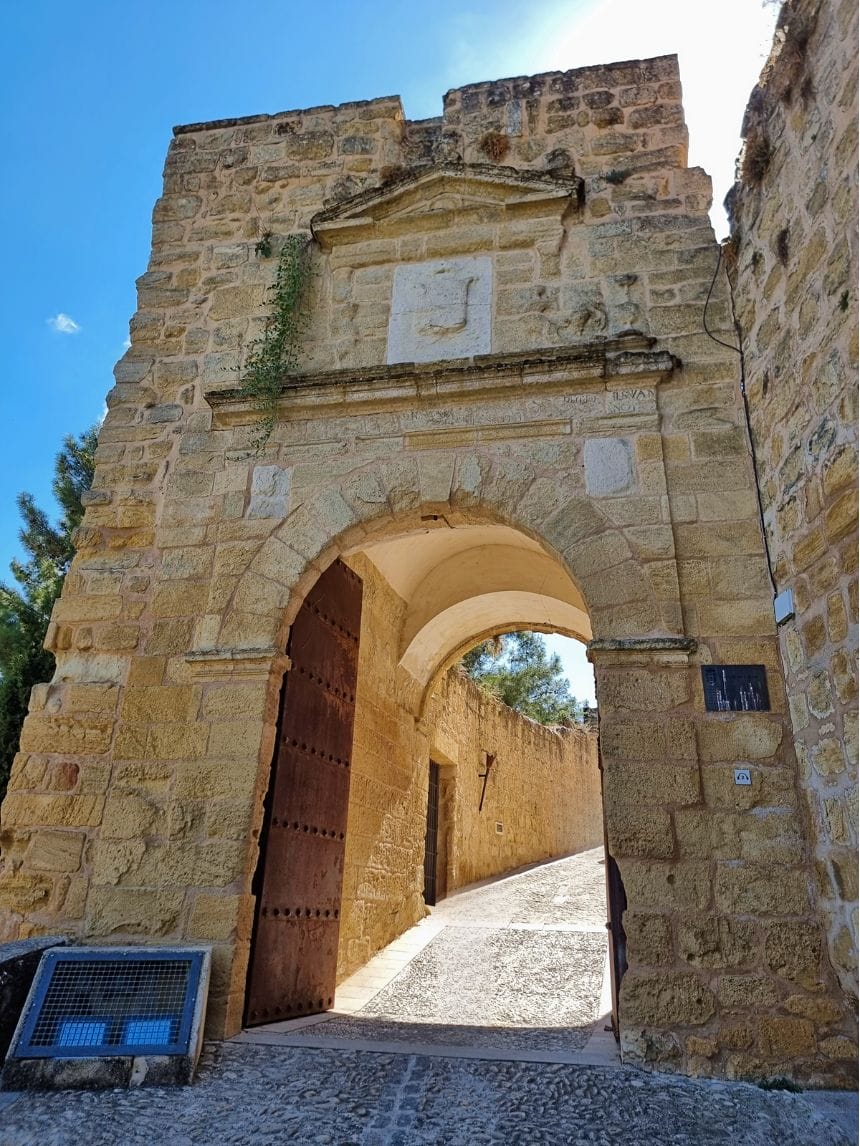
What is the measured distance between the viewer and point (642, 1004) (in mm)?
2785

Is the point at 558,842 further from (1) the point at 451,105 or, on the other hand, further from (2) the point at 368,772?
(1) the point at 451,105

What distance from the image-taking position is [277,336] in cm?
454

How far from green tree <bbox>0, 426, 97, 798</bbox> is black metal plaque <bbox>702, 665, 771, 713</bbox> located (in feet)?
15.5

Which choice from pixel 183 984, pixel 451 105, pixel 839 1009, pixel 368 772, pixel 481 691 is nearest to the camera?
pixel 839 1009

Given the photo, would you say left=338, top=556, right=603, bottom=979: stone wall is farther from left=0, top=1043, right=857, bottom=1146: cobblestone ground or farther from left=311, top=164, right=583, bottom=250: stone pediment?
left=0, top=1043, right=857, bottom=1146: cobblestone ground

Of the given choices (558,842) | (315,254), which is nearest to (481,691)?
(558,842)

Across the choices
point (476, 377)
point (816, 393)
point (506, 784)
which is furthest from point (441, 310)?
point (506, 784)

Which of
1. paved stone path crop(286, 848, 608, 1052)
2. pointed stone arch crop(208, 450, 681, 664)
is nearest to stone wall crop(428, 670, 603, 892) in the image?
paved stone path crop(286, 848, 608, 1052)

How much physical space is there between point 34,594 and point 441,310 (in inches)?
216

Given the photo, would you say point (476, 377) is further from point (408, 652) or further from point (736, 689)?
point (408, 652)

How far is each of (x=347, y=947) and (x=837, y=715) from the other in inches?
138

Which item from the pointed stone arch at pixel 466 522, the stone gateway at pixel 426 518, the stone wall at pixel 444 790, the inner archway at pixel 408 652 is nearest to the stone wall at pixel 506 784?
the stone wall at pixel 444 790

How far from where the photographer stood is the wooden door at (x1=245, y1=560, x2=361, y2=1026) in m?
3.59

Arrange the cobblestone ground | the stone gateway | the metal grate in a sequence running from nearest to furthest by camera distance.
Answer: the cobblestone ground, the metal grate, the stone gateway
